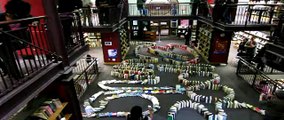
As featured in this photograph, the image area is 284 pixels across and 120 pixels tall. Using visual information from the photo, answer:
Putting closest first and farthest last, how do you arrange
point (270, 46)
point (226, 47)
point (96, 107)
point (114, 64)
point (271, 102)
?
point (271, 102) → point (270, 46) → point (96, 107) → point (226, 47) → point (114, 64)

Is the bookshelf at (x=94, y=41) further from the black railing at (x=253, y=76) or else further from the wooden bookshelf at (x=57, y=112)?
the wooden bookshelf at (x=57, y=112)

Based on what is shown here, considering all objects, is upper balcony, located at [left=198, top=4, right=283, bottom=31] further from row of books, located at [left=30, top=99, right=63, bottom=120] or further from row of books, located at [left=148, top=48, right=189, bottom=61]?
row of books, located at [left=30, top=99, right=63, bottom=120]

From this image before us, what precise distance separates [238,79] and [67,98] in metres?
8.08

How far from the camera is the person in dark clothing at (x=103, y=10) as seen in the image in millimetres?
8906

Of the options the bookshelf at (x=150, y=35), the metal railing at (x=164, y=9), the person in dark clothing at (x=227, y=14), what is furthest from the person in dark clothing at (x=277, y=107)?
the bookshelf at (x=150, y=35)

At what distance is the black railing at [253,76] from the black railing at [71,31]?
692 centimetres

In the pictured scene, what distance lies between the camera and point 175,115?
6.56 metres

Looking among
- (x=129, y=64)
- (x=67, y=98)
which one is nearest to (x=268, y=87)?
(x=129, y=64)

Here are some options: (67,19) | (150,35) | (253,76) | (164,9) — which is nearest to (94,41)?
(150,35)

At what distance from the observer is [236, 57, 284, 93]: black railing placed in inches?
284

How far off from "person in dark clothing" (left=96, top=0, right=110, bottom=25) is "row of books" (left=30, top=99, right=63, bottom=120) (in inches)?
229

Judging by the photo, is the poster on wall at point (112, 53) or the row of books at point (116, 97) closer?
the row of books at point (116, 97)

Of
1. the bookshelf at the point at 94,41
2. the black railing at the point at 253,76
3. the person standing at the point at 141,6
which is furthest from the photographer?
the bookshelf at the point at 94,41

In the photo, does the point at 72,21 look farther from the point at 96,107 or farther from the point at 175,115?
the point at 175,115
